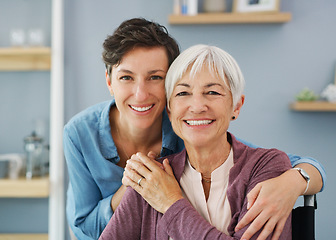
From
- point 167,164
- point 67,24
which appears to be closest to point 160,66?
point 167,164

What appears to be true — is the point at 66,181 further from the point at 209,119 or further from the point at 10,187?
the point at 209,119

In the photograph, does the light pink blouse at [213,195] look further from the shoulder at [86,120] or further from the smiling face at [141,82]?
the shoulder at [86,120]

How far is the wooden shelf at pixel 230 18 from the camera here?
3068 mm

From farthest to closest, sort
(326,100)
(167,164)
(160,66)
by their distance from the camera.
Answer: (326,100) → (160,66) → (167,164)

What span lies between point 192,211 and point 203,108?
0.33 m

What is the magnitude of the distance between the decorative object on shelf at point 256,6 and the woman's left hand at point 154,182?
206cm

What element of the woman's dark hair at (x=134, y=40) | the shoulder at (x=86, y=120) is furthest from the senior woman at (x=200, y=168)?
the shoulder at (x=86, y=120)

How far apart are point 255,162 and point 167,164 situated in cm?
30

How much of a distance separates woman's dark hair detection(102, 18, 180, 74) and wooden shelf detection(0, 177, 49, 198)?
1.66m

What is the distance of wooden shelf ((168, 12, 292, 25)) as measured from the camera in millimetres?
3068

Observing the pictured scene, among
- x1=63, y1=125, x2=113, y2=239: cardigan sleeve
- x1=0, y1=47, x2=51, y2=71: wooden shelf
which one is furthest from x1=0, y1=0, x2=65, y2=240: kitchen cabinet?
x1=63, y1=125, x2=113, y2=239: cardigan sleeve

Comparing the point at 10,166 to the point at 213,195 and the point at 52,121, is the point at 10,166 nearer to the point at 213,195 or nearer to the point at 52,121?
the point at 52,121

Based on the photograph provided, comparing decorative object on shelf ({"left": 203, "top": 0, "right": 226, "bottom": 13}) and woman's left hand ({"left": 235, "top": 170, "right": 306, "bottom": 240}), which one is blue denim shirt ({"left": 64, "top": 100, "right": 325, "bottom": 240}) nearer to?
woman's left hand ({"left": 235, "top": 170, "right": 306, "bottom": 240})

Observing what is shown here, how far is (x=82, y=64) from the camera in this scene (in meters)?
3.33
